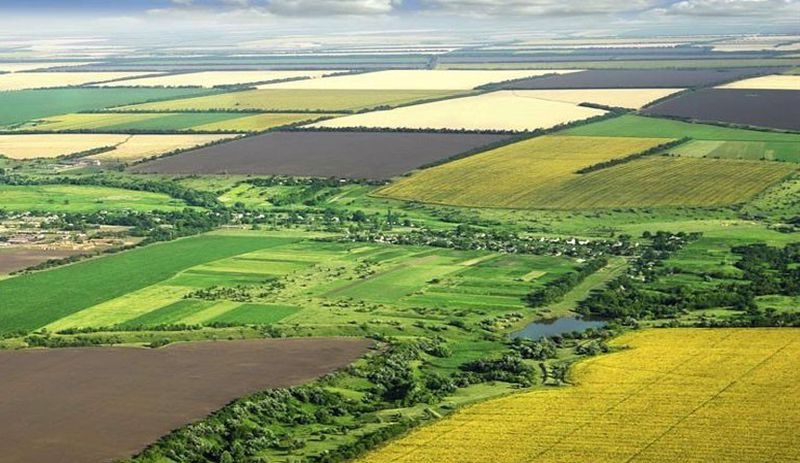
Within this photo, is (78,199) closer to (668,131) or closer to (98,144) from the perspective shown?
(98,144)

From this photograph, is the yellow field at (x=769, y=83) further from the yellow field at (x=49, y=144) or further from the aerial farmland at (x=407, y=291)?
the yellow field at (x=49, y=144)

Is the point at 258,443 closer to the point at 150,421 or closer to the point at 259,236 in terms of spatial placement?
the point at 150,421

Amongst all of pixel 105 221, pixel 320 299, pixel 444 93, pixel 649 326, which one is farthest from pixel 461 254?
pixel 444 93

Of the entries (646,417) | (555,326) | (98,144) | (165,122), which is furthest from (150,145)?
(646,417)

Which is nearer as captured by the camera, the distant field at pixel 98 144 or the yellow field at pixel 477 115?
the distant field at pixel 98 144

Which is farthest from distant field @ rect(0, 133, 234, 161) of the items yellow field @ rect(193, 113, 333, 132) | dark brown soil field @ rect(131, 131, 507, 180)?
yellow field @ rect(193, 113, 333, 132)

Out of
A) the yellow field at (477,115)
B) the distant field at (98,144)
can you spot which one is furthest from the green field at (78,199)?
the yellow field at (477,115)

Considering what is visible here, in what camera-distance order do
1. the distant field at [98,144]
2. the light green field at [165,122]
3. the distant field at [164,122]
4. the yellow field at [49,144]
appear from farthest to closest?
the distant field at [164,122]
the light green field at [165,122]
the yellow field at [49,144]
the distant field at [98,144]
